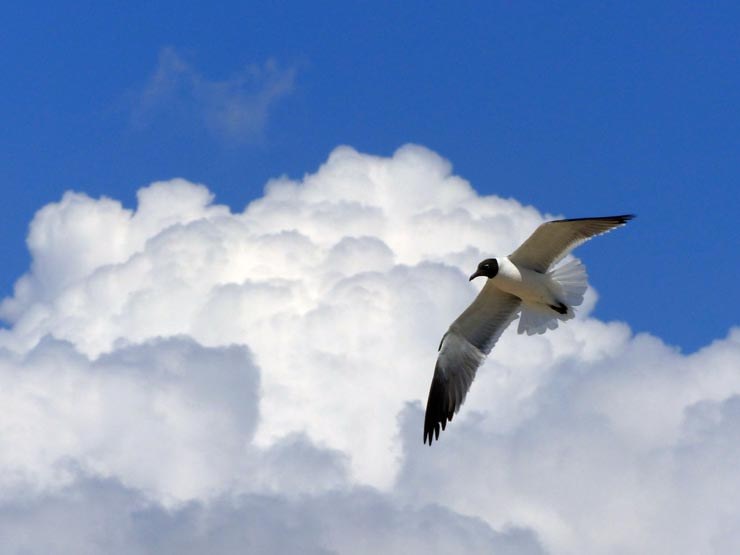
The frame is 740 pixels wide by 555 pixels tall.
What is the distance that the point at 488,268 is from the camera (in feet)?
61.4

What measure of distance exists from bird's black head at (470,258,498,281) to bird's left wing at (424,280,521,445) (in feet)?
3.33

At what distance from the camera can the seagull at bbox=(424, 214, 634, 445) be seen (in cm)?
1830

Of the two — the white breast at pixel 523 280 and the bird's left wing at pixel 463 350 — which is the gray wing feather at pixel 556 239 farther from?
the bird's left wing at pixel 463 350

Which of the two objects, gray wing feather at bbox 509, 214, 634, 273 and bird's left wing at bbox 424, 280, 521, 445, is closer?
gray wing feather at bbox 509, 214, 634, 273

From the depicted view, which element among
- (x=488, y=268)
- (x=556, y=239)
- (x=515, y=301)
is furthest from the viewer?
(x=515, y=301)

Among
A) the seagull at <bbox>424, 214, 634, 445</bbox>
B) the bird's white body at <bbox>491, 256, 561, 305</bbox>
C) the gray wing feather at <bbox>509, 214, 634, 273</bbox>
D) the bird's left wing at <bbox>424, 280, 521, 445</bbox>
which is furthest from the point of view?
the bird's left wing at <bbox>424, 280, 521, 445</bbox>

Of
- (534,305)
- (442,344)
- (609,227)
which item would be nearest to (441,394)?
(442,344)

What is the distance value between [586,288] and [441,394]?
314 cm

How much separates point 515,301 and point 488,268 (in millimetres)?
1341

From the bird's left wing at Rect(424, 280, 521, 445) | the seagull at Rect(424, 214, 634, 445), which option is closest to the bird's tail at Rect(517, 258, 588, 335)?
the seagull at Rect(424, 214, 634, 445)

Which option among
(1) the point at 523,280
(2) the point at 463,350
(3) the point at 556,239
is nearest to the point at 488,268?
(1) the point at 523,280

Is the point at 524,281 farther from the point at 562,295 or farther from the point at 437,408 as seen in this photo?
the point at 437,408

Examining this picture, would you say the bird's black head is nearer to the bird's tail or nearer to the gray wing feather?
the gray wing feather

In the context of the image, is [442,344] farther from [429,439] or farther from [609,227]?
[609,227]
